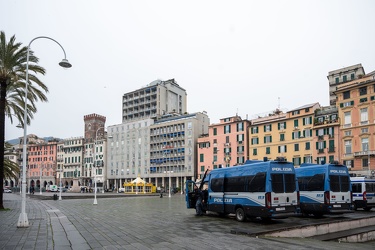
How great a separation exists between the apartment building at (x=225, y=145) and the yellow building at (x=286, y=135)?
2627mm

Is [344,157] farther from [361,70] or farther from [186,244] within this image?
[186,244]

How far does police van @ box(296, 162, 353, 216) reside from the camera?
18734 mm

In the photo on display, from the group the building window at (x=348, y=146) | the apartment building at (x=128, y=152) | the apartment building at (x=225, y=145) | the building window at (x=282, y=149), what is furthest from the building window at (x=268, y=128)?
the apartment building at (x=128, y=152)

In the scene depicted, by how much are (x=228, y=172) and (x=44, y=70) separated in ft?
50.5

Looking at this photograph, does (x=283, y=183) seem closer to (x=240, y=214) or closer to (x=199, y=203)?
(x=240, y=214)

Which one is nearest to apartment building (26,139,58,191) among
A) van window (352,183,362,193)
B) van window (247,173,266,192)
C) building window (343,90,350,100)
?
building window (343,90,350,100)

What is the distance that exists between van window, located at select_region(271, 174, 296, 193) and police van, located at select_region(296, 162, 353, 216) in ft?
10.5

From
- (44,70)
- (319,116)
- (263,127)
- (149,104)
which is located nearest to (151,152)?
(149,104)

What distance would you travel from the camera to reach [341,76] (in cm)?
7762

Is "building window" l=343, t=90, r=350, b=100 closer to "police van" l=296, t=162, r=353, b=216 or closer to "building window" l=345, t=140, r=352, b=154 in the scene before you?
"building window" l=345, t=140, r=352, b=154

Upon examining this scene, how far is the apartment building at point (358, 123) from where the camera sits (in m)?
53.1

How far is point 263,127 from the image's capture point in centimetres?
7075

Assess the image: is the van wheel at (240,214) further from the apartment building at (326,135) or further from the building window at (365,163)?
the apartment building at (326,135)

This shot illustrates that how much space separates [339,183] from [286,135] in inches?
1902
